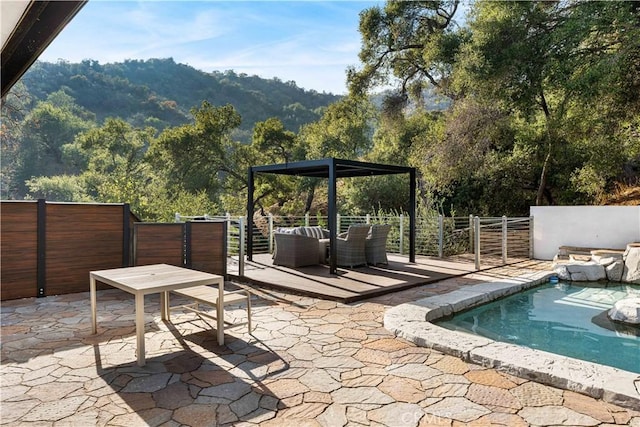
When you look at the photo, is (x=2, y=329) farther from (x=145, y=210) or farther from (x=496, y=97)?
(x=496, y=97)

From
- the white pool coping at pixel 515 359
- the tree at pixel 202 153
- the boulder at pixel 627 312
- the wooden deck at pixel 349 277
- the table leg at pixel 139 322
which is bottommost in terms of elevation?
the boulder at pixel 627 312

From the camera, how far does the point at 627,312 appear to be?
16.9 feet

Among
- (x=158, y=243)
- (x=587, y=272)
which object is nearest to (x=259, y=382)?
(x=158, y=243)

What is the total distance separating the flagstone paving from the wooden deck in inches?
50.0

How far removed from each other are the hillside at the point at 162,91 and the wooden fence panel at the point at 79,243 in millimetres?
22605

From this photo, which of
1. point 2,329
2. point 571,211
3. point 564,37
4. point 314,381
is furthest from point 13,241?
point 564,37

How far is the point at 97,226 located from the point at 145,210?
4.39 m

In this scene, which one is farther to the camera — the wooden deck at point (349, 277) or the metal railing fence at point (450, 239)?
the metal railing fence at point (450, 239)

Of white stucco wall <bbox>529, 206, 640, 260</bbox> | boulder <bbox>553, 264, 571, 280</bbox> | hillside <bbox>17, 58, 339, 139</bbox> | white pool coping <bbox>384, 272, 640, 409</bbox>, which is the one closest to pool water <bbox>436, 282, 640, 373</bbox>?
white pool coping <bbox>384, 272, 640, 409</bbox>

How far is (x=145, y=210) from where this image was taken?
10320mm

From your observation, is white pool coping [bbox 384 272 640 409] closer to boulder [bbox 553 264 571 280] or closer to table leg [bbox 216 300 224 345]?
table leg [bbox 216 300 224 345]

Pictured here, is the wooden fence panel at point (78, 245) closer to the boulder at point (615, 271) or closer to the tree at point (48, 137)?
the boulder at point (615, 271)

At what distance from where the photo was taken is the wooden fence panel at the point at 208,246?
6633mm

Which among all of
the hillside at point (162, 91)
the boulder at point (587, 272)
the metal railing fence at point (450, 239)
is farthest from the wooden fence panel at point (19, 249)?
the hillside at point (162, 91)
